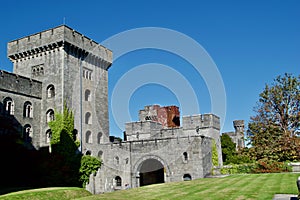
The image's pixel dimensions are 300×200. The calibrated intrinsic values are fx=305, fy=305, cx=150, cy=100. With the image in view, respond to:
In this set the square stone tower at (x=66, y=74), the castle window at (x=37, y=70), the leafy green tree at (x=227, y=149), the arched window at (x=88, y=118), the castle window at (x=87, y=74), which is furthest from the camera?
the leafy green tree at (x=227, y=149)

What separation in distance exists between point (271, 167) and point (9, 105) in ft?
77.5

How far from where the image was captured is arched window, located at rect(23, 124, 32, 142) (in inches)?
1082

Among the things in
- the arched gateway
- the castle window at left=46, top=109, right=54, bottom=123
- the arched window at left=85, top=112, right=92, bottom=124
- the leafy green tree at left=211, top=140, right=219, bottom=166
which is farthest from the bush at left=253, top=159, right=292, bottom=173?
the castle window at left=46, top=109, right=54, bottom=123

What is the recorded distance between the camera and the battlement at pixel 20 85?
25828 millimetres

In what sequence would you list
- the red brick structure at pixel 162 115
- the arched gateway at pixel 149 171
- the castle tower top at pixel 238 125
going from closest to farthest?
the arched gateway at pixel 149 171
the red brick structure at pixel 162 115
the castle tower top at pixel 238 125

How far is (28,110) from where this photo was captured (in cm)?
2845

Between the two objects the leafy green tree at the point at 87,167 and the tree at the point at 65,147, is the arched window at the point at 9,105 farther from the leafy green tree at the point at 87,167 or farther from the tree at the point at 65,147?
the leafy green tree at the point at 87,167

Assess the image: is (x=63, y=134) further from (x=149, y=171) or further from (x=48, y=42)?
(x=149, y=171)

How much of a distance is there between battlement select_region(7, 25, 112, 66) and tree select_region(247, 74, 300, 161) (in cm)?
1903

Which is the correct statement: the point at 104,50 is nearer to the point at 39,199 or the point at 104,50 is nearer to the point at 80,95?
the point at 80,95

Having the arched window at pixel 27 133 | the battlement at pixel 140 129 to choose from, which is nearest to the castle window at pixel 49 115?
the arched window at pixel 27 133

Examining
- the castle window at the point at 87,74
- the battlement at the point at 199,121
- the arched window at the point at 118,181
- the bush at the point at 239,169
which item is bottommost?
the arched window at the point at 118,181

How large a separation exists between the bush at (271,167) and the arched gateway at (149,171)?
9153 millimetres

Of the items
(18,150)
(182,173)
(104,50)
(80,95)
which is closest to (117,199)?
(18,150)
